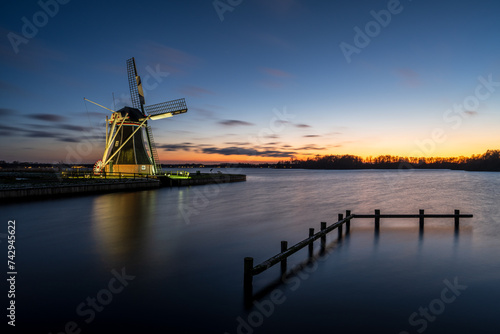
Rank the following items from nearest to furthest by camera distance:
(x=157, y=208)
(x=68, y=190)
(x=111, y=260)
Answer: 1. (x=111, y=260)
2. (x=157, y=208)
3. (x=68, y=190)

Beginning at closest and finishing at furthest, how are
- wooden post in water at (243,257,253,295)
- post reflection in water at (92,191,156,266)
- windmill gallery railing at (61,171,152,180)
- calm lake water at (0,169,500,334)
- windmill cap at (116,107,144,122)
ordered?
1. calm lake water at (0,169,500,334)
2. wooden post in water at (243,257,253,295)
3. post reflection in water at (92,191,156,266)
4. windmill gallery railing at (61,171,152,180)
5. windmill cap at (116,107,144,122)

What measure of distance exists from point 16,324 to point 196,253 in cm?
701

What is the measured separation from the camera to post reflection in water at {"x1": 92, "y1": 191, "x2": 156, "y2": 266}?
41.0 feet

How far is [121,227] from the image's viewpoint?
17844 millimetres

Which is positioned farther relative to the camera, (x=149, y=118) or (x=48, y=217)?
(x=149, y=118)

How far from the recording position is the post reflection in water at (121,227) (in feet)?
41.0

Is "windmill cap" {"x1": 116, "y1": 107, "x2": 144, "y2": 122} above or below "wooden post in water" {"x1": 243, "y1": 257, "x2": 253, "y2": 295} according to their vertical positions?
above

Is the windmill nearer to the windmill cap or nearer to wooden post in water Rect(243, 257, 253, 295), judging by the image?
the windmill cap

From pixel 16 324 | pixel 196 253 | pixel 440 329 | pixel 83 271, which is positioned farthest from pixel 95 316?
pixel 440 329

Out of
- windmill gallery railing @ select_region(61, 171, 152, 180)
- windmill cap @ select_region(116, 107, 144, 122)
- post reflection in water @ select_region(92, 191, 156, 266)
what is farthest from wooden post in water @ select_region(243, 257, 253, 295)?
windmill cap @ select_region(116, 107, 144, 122)

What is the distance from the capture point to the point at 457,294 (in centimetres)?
906

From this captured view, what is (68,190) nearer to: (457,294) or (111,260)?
(111,260)

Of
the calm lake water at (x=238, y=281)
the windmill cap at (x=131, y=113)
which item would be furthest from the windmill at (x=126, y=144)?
the calm lake water at (x=238, y=281)

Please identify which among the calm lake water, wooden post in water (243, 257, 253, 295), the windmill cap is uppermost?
the windmill cap
